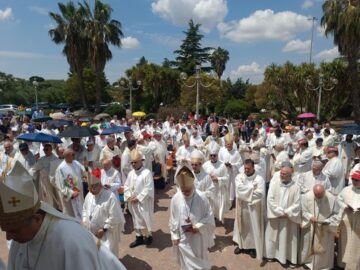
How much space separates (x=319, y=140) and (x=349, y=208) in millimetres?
6663

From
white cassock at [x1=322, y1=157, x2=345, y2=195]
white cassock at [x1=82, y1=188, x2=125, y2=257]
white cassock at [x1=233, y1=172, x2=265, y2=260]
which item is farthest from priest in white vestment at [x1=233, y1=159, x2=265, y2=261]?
white cassock at [x1=322, y1=157, x2=345, y2=195]

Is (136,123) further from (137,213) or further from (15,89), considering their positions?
(15,89)

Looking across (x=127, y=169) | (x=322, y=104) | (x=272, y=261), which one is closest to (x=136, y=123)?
(x=127, y=169)

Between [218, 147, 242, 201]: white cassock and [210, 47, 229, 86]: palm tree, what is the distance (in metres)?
61.0

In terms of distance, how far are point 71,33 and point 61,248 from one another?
32620 millimetres

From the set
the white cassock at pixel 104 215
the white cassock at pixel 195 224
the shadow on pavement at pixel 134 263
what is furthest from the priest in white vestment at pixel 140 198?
the white cassock at pixel 195 224

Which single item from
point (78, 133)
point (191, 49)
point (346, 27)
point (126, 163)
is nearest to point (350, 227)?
point (126, 163)

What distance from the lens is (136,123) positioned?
19859 millimetres

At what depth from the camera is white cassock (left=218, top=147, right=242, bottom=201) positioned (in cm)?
962

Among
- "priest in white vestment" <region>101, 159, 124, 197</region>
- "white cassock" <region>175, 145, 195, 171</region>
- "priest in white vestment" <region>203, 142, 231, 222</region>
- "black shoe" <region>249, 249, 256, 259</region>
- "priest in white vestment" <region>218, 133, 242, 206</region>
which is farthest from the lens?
"white cassock" <region>175, 145, 195, 171</region>

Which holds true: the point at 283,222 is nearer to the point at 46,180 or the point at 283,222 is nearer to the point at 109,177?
the point at 109,177

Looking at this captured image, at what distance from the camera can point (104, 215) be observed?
18.7ft

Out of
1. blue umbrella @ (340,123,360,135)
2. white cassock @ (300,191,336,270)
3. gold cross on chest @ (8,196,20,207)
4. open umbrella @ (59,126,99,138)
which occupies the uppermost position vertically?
gold cross on chest @ (8,196,20,207)

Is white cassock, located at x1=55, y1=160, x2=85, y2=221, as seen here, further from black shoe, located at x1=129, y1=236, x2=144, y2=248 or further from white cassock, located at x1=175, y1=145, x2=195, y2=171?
white cassock, located at x1=175, y1=145, x2=195, y2=171
